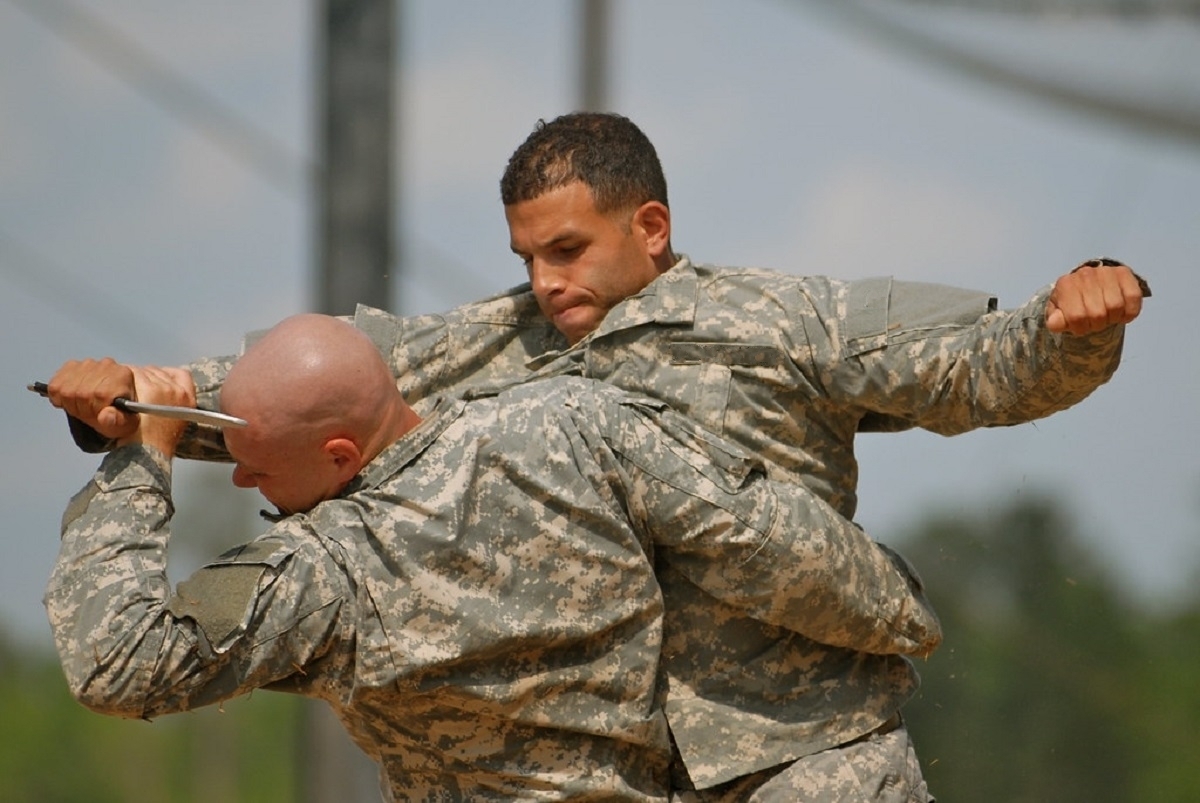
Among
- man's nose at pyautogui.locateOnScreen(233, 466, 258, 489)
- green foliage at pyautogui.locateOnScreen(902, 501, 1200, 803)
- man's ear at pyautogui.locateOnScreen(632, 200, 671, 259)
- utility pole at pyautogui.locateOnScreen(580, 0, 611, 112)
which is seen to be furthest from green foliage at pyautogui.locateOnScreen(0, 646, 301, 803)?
man's nose at pyautogui.locateOnScreen(233, 466, 258, 489)

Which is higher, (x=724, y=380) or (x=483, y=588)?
(x=724, y=380)

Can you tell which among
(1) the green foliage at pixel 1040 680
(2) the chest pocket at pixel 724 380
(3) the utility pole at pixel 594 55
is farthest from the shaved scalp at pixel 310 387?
(3) the utility pole at pixel 594 55

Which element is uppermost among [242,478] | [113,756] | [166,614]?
[242,478]

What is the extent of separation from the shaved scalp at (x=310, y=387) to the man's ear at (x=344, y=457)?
0.6 inches

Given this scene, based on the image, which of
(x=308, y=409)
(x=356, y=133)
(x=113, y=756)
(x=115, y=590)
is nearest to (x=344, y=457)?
(x=308, y=409)

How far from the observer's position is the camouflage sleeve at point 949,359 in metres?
3.73

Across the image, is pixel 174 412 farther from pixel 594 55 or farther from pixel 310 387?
pixel 594 55

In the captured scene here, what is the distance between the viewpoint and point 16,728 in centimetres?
2161

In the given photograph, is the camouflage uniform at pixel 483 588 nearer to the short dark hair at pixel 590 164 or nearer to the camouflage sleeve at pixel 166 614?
the camouflage sleeve at pixel 166 614

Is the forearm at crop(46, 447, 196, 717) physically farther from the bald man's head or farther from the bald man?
the bald man's head

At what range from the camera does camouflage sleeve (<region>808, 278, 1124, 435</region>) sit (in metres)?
3.73

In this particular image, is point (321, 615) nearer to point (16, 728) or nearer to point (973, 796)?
point (973, 796)

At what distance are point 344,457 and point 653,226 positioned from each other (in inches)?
40.3

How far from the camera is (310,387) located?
355 centimetres
